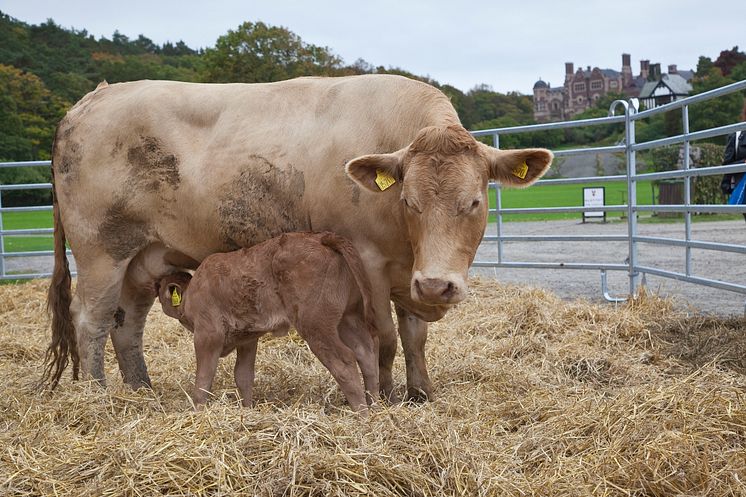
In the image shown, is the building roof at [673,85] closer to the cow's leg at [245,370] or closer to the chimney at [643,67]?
the chimney at [643,67]

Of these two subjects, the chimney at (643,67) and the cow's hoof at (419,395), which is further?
the chimney at (643,67)

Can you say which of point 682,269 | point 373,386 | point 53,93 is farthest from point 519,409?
point 53,93

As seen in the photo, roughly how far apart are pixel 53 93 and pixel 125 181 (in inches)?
1644

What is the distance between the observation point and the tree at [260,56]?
1577 inches

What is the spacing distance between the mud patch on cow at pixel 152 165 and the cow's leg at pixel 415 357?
1.58m

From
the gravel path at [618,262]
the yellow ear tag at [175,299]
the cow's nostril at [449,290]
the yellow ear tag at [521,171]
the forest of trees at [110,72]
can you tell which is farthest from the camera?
the forest of trees at [110,72]

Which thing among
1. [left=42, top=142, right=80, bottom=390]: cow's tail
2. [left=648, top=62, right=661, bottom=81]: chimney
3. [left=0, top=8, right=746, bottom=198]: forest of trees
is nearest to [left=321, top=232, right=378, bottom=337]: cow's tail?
[left=42, top=142, right=80, bottom=390]: cow's tail

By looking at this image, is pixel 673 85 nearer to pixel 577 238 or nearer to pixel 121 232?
pixel 577 238

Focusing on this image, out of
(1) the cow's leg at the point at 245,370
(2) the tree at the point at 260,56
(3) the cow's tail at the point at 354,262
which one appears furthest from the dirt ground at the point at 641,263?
(2) the tree at the point at 260,56

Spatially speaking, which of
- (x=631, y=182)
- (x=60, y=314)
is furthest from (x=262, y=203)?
(x=631, y=182)

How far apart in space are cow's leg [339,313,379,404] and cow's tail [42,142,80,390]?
2054mm

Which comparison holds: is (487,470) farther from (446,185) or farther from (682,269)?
(682,269)

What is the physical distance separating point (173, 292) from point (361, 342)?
1.27 m

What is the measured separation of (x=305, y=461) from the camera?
2768mm
